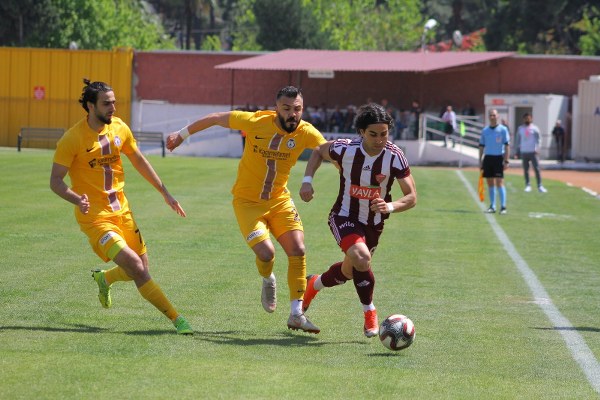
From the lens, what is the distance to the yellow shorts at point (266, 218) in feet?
32.6

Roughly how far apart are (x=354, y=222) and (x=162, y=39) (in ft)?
284

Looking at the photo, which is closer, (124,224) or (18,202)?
(124,224)

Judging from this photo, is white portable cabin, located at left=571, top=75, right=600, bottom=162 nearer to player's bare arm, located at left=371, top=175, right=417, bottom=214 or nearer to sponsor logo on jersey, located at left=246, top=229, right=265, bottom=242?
sponsor logo on jersey, located at left=246, top=229, right=265, bottom=242

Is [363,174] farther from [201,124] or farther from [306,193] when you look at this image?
[201,124]

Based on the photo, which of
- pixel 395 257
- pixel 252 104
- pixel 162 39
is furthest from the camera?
pixel 162 39

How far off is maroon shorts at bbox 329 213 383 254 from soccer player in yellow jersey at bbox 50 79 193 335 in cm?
137

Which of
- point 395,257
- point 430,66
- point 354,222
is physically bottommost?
point 395,257

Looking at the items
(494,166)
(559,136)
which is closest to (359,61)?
(559,136)

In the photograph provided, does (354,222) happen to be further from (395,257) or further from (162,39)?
(162,39)

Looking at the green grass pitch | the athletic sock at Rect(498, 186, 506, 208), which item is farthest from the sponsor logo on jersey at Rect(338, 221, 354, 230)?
the athletic sock at Rect(498, 186, 506, 208)

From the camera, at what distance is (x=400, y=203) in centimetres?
917

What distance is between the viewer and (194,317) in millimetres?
10070

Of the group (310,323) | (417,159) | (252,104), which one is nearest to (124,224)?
(310,323)

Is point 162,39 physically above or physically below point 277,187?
above
